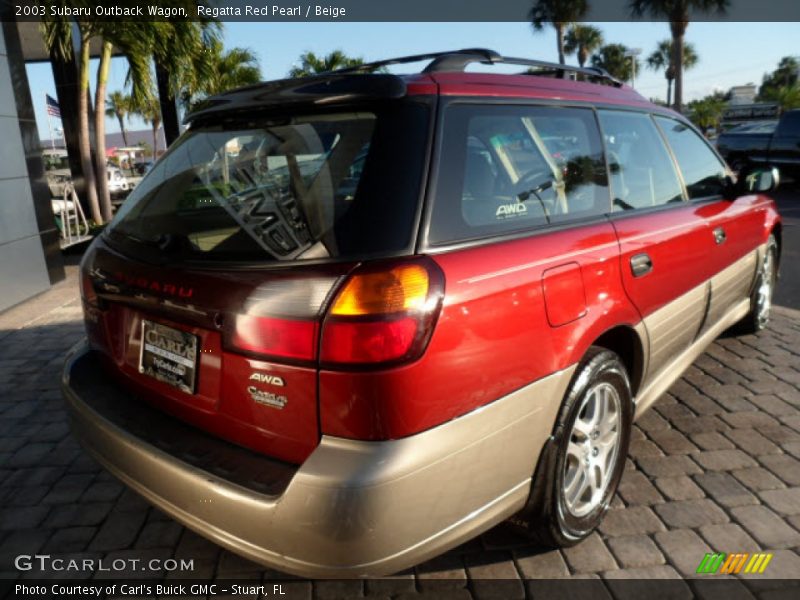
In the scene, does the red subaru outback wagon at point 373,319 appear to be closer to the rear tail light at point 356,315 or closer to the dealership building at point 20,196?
the rear tail light at point 356,315

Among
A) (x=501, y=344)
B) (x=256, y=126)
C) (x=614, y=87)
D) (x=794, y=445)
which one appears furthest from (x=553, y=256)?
(x=794, y=445)

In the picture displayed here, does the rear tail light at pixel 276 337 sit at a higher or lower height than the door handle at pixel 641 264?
higher

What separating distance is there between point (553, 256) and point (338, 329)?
0.86m

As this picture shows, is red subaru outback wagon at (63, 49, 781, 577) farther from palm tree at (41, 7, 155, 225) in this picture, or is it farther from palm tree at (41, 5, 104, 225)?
palm tree at (41, 7, 155, 225)

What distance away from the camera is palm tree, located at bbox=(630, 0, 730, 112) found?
3027cm

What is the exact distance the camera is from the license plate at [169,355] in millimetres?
1961

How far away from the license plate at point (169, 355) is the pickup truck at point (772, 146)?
46.7 ft

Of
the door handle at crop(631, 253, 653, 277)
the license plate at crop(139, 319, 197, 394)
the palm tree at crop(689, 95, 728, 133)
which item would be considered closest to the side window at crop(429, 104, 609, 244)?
the door handle at crop(631, 253, 653, 277)

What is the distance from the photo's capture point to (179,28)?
11.0 metres

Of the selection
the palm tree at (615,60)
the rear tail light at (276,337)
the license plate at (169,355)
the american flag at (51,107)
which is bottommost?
the license plate at (169,355)

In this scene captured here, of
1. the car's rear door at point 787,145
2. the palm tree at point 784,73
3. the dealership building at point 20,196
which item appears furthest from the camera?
the palm tree at point 784,73

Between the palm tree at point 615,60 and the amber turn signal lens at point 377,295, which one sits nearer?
the amber turn signal lens at point 377,295

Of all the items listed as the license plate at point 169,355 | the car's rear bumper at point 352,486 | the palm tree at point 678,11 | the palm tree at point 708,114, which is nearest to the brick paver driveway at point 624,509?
the car's rear bumper at point 352,486

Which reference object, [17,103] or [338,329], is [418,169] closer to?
[338,329]
